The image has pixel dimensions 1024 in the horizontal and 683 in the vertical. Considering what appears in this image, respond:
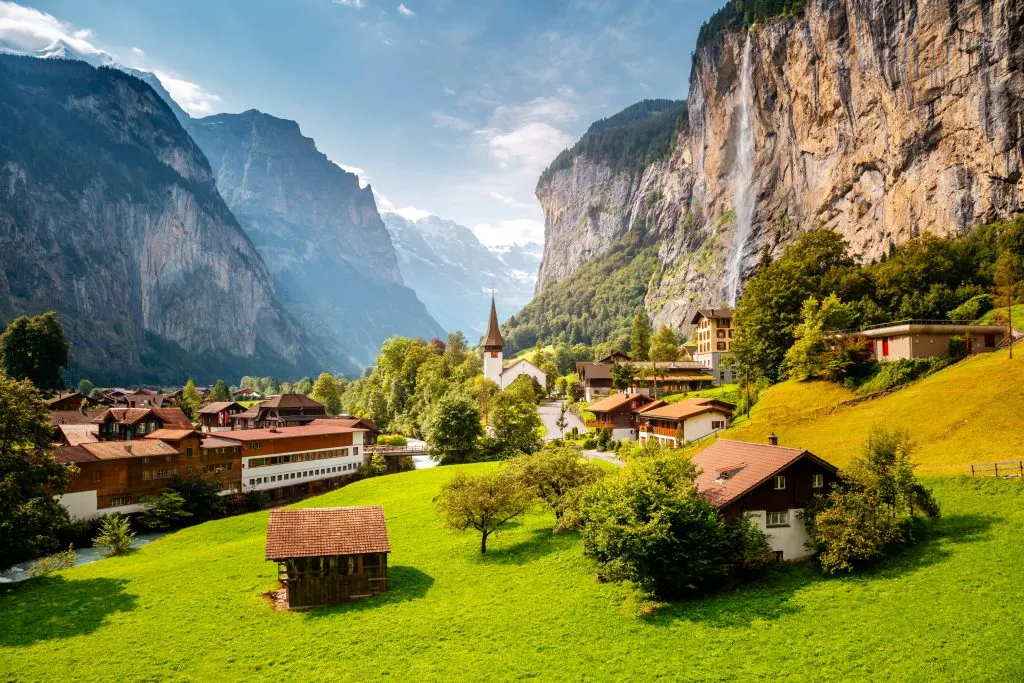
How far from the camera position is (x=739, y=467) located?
33.2m

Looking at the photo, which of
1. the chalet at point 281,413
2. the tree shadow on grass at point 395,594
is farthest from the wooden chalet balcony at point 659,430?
the chalet at point 281,413

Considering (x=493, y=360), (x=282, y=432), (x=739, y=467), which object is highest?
(x=493, y=360)

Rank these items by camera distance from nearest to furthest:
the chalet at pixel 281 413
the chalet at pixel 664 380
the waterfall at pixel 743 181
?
the chalet at pixel 664 380 → the chalet at pixel 281 413 → the waterfall at pixel 743 181

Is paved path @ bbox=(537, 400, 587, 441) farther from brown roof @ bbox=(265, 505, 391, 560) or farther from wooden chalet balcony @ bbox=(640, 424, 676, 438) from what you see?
brown roof @ bbox=(265, 505, 391, 560)

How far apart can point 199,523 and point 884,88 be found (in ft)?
396

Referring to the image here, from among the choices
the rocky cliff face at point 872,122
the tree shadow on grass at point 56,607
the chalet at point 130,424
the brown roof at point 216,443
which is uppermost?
the rocky cliff face at point 872,122

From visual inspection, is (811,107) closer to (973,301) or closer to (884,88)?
(884,88)

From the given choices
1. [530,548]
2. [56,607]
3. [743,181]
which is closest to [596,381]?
[530,548]

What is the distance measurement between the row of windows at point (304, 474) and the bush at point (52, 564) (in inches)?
897

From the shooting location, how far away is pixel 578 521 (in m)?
38.9

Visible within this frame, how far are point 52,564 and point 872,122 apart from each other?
132 metres

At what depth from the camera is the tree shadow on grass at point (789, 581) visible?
26062mm

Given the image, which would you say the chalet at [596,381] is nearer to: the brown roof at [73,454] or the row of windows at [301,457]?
the row of windows at [301,457]

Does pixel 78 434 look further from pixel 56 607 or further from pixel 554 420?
pixel 554 420
